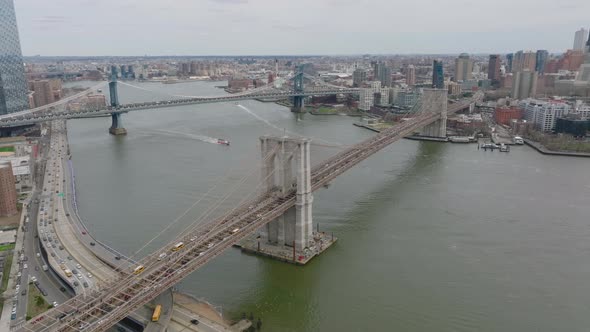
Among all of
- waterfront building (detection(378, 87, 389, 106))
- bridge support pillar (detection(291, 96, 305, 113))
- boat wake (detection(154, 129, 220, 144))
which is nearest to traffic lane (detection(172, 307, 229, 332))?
boat wake (detection(154, 129, 220, 144))

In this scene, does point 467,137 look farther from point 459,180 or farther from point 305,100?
point 305,100

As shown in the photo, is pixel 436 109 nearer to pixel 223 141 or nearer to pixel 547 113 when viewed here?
pixel 547 113

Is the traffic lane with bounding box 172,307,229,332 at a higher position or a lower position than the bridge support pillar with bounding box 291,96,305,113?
lower

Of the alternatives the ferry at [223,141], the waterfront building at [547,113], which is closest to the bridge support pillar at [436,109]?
the waterfront building at [547,113]

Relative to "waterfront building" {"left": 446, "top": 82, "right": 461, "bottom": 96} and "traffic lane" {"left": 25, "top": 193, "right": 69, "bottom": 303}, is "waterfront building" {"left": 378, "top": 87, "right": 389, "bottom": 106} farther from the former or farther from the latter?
"traffic lane" {"left": 25, "top": 193, "right": 69, "bottom": 303}

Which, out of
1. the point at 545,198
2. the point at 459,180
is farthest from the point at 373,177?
the point at 545,198
